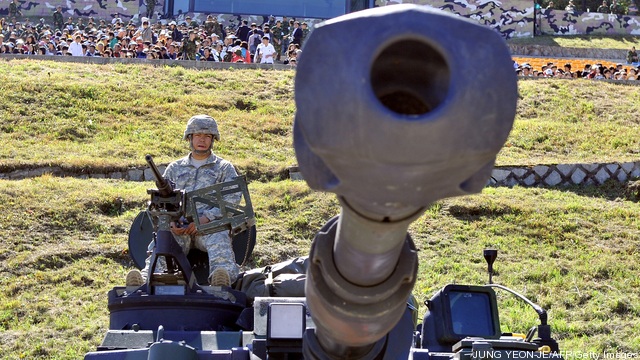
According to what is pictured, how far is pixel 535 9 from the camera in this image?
54719mm

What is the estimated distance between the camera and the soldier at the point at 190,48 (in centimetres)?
3509

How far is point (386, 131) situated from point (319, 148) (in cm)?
20

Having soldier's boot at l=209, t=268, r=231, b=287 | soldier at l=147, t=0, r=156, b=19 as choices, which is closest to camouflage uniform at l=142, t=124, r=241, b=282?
soldier's boot at l=209, t=268, r=231, b=287

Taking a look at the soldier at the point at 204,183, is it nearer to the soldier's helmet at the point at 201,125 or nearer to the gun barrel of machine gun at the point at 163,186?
the soldier's helmet at the point at 201,125

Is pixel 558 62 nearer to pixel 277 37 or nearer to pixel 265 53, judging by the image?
pixel 277 37

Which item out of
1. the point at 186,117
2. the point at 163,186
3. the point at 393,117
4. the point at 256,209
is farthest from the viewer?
the point at 186,117

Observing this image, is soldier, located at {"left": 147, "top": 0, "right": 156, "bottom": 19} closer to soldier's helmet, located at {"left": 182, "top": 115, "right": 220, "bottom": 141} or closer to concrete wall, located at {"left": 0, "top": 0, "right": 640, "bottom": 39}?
concrete wall, located at {"left": 0, "top": 0, "right": 640, "bottom": 39}

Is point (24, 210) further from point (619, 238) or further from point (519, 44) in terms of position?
point (519, 44)

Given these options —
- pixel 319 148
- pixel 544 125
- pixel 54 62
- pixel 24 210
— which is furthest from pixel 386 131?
pixel 54 62

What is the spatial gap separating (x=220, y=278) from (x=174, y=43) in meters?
29.3

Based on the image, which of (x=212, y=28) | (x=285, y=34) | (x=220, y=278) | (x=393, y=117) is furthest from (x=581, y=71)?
(x=393, y=117)

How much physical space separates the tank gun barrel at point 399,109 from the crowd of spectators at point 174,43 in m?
32.1

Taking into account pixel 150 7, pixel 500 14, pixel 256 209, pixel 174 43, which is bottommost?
pixel 256 209

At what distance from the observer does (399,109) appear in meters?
2.76
